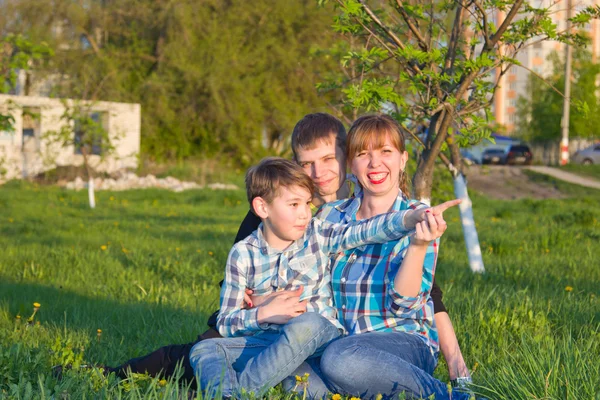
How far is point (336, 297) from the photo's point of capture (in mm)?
3510

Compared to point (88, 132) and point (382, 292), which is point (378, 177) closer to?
point (382, 292)

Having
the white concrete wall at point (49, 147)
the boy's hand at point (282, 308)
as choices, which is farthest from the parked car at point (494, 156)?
the boy's hand at point (282, 308)

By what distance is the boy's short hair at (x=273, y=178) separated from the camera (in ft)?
11.5

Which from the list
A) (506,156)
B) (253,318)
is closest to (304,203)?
(253,318)

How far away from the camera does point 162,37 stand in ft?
91.4

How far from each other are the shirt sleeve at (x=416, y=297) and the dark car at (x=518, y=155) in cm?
3722

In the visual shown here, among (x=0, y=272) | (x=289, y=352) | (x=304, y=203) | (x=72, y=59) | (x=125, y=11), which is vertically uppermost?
(x=125, y=11)

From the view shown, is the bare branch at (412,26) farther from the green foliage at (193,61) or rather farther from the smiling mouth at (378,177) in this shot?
the green foliage at (193,61)

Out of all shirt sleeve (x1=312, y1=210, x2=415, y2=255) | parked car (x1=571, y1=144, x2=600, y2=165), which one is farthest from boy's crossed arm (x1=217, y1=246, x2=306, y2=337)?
parked car (x1=571, y1=144, x2=600, y2=165)

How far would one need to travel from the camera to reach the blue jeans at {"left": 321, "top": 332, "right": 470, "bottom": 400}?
3.21m

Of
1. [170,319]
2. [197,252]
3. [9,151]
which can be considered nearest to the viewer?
[170,319]

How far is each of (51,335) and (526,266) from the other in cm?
428

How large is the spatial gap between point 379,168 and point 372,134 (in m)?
0.16

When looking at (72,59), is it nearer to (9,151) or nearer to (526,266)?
(9,151)
